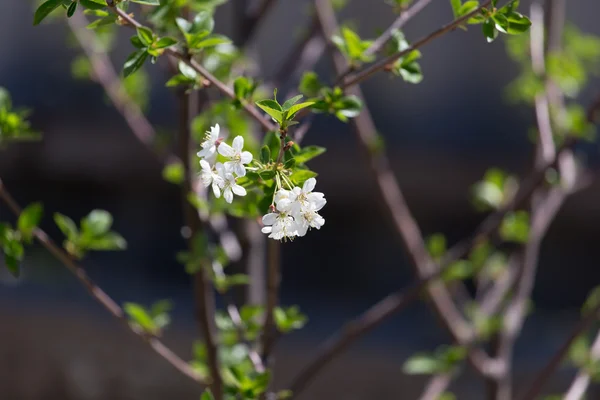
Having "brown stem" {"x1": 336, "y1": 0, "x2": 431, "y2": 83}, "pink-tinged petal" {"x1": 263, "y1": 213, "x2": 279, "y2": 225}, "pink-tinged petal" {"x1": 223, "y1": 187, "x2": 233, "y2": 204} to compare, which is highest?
"brown stem" {"x1": 336, "y1": 0, "x2": 431, "y2": 83}

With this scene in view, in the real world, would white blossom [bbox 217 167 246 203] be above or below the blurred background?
below

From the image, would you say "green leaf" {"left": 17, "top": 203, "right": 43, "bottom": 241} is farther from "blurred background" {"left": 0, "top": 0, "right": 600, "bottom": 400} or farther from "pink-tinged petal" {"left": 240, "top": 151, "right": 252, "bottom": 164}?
"blurred background" {"left": 0, "top": 0, "right": 600, "bottom": 400}

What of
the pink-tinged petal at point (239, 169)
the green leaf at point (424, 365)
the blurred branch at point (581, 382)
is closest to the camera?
the pink-tinged petal at point (239, 169)

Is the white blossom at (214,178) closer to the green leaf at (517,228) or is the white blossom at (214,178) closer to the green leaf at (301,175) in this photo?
the green leaf at (301,175)

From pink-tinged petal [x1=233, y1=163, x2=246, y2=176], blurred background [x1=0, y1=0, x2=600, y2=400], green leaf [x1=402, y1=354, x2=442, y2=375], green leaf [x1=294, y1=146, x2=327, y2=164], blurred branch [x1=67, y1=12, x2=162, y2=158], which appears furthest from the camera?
blurred background [x1=0, y1=0, x2=600, y2=400]

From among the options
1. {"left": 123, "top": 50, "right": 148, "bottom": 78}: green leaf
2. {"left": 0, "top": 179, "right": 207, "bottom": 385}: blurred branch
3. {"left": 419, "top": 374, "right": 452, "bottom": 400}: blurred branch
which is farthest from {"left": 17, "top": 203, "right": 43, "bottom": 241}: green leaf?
{"left": 419, "top": 374, "right": 452, "bottom": 400}: blurred branch

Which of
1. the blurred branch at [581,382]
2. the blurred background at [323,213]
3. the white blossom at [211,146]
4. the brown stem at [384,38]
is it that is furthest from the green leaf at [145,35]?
the blurred background at [323,213]
